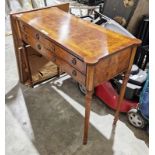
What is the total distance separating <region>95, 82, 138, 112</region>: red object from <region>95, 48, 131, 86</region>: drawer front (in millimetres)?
489

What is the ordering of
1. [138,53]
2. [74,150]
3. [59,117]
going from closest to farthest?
[74,150]
[59,117]
[138,53]

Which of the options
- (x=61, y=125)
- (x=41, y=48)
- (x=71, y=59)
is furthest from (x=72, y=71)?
(x=61, y=125)

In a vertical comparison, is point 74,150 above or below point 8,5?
below

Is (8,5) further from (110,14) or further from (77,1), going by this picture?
(110,14)

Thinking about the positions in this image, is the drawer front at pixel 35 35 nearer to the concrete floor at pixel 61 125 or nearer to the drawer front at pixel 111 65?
the drawer front at pixel 111 65

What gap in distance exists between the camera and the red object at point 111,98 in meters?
1.83

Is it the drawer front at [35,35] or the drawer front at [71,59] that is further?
the drawer front at [35,35]

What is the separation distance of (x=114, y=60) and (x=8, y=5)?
2475 mm

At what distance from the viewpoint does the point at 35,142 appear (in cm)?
164

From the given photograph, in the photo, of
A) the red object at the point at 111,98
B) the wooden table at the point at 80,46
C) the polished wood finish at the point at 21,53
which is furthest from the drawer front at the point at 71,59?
the red object at the point at 111,98

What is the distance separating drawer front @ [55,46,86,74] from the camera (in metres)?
1.25

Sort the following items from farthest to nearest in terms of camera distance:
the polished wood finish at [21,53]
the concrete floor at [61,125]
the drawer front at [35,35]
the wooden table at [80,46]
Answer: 1. the polished wood finish at [21,53]
2. the concrete floor at [61,125]
3. the drawer front at [35,35]
4. the wooden table at [80,46]

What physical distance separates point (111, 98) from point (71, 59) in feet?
2.41

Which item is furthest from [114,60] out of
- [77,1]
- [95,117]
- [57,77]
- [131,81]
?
[77,1]
